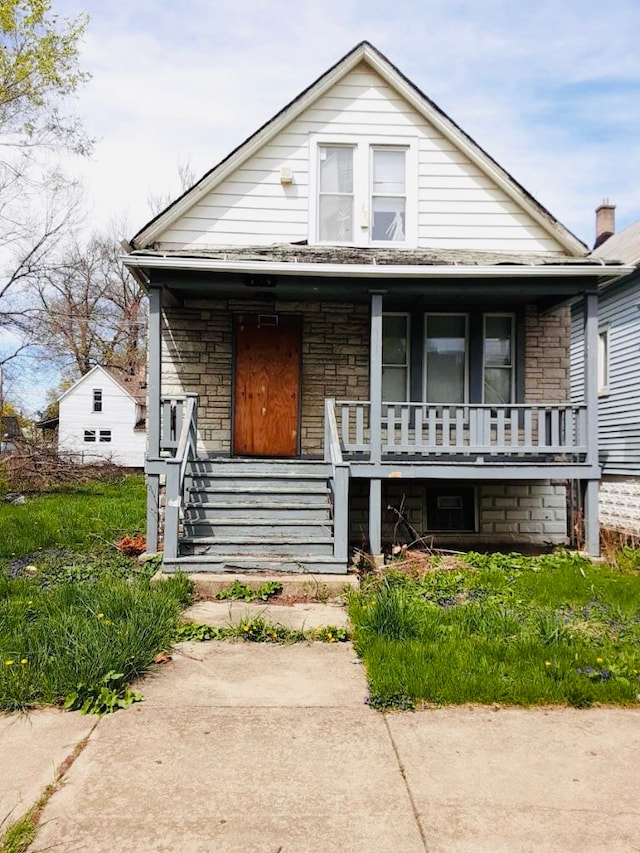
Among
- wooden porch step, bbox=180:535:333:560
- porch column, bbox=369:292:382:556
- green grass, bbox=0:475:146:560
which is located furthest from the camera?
green grass, bbox=0:475:146:560

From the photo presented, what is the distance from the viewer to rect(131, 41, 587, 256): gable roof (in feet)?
32.2

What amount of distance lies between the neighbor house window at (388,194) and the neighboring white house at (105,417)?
28.4 m

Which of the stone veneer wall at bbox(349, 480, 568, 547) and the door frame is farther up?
the door frame

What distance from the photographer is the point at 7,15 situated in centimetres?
1698

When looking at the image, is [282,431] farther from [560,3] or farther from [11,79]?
[11,79]

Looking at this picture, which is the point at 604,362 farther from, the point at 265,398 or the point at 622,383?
the point at 265,398

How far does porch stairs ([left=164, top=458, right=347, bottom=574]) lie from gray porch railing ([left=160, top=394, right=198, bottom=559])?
18cm

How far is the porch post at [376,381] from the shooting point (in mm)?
8719

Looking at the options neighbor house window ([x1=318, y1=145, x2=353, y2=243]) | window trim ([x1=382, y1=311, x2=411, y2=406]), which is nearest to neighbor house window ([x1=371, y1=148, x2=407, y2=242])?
neighbor house window ([x1=318, y1=145, x2=353, y2=243])

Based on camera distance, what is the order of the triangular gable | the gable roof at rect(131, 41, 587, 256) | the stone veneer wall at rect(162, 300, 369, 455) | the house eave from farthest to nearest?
the triangular gable < the stone veneer wall at rect(162, 300, 369, 455) < the gable roof at rect(131, 41, 587, 256) < the house eave

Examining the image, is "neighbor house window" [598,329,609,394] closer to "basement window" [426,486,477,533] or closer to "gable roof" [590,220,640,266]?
"gable roof" [590,220,640,266]

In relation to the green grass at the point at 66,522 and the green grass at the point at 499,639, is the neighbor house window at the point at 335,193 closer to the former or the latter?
the green grass at the point at 499,639

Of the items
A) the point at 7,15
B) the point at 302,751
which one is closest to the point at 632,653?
the point at 302,751

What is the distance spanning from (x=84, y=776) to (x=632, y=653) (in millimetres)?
3864
